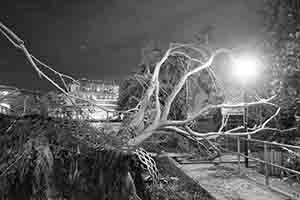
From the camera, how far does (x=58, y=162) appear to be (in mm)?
2012

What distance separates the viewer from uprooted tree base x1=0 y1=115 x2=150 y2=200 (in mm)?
1757

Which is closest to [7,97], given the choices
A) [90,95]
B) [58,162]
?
[58,162]

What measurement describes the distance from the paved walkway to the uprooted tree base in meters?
1.62

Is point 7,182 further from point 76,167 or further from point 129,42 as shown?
point 129,42

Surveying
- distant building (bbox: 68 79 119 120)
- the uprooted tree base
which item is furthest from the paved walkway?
distant building (bbox: 68 79 119 120)

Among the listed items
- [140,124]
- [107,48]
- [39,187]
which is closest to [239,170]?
[140,124]

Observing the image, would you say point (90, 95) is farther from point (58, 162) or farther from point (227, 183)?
point (227, 183)

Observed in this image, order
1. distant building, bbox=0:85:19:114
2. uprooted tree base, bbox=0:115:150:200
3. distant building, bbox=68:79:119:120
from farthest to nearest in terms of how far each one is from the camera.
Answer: distant building, bbox=68:79:119:120 < distant building, bbox=0:85:19:114 < uprooted tree base, bbox=0:115:150:200

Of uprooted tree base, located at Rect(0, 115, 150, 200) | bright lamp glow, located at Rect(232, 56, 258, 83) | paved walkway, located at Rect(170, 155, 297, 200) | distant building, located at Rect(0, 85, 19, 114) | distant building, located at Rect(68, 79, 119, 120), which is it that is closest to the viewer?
uprooted tree base, located at Rect(0, 115, 150, 200)

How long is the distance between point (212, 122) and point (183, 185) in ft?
14.5

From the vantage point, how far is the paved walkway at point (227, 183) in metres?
2.86

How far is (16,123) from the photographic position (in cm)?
201

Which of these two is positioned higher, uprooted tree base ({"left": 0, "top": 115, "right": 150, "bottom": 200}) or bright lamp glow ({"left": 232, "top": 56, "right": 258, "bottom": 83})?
bright lamp glow ({"left": 232, "top": 56, "right": 258, "bottom": 83})

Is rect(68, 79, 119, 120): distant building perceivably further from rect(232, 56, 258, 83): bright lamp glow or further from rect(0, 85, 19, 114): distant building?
rect(232, 56, 258, 83): bright lamp glow
